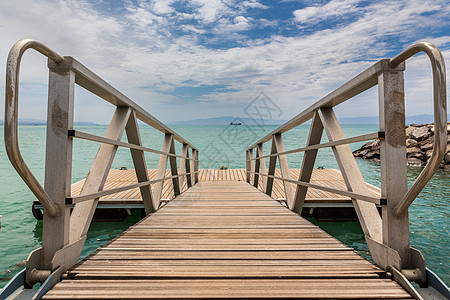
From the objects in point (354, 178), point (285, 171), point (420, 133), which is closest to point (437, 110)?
point (354, 178)

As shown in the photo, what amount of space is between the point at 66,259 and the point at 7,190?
318 inches

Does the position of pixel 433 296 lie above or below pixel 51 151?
below

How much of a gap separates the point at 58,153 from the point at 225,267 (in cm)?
96

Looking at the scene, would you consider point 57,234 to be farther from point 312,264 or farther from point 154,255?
point 312,264

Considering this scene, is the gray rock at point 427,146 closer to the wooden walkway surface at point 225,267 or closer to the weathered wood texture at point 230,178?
the weathered wood texture at point 230,178

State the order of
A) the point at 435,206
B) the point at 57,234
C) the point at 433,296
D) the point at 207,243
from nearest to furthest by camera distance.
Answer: the point at 433,296, the point at 57,234, the point at 207,243, the point at 435,206

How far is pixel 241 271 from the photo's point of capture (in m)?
1.22

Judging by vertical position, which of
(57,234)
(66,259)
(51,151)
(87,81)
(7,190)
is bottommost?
(7,190)

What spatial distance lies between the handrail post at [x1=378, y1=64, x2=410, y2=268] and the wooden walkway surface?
19cm

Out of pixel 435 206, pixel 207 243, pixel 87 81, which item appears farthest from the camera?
pixel 435 206

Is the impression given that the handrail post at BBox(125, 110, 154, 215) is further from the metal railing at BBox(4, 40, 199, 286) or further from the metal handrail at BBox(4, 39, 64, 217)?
the metal handrail at BBox(4, 39, 64, 217)

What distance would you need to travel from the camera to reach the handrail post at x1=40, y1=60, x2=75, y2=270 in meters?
1.21

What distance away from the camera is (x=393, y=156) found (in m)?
1.22

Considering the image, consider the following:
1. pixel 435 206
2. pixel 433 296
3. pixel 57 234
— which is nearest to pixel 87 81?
pixel 57 234
